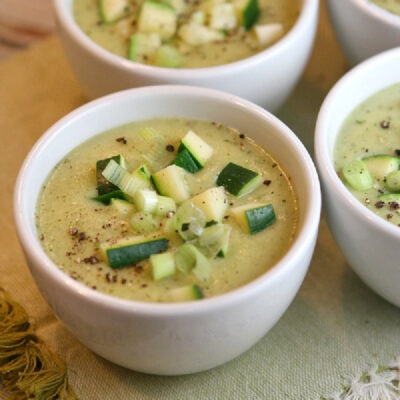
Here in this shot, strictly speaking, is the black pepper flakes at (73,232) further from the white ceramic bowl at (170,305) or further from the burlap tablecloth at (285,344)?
the burlap tablecloth at (285,344)

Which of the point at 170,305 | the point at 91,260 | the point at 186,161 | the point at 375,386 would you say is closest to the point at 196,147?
the point at 186,161

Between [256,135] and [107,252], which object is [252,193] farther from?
[107,252]

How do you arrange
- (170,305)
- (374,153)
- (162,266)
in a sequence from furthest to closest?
(374,153), (162,266), (170,305)

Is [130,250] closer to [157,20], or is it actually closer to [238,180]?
[238,180]

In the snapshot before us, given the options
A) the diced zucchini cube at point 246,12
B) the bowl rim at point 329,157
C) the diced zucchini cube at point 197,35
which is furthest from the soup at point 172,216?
the diced zucchini cube at point 246,12

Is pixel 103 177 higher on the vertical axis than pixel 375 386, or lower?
higher
